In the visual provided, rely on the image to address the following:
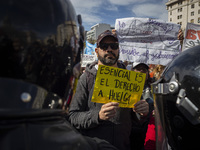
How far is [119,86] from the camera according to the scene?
1660 millimetres

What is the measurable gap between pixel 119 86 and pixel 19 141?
117 cm

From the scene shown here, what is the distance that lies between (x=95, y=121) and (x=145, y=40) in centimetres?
265

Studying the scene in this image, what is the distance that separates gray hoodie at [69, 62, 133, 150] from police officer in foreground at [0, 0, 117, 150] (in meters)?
0.98

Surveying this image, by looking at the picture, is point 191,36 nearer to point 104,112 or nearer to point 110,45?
point 110,45

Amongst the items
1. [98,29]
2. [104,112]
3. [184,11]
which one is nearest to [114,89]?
[104,112]

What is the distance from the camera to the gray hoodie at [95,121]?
1.82 m

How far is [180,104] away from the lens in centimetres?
119

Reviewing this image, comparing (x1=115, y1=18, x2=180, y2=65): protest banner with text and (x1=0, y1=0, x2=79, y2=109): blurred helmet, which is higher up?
(x1=115, y1=18, x2=180, y2=65): protest banner with text

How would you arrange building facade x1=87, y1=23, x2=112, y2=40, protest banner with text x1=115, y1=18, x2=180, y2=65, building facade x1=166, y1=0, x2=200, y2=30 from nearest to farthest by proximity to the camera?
1. protest banner with text x1=115, y1=18, x2=180, y2=65
2. building facade x1=87, y1=23, x2=112, y2=40
3. building facade x1=166, y1=0, x2=200, y2=30

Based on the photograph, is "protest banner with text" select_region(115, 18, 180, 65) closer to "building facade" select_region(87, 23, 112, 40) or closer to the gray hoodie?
the gray hoodie

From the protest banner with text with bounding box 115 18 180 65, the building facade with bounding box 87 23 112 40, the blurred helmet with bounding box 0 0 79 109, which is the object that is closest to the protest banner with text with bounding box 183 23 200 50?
the protest banner with text with bounding box 115 18 180 65

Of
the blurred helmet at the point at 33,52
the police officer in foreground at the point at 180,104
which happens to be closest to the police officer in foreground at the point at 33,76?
the blurred helmet at the point at 33,52

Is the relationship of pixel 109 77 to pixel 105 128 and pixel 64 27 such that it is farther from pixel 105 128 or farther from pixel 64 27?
pixel 64 27

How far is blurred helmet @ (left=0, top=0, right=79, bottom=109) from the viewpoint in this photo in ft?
2.10
